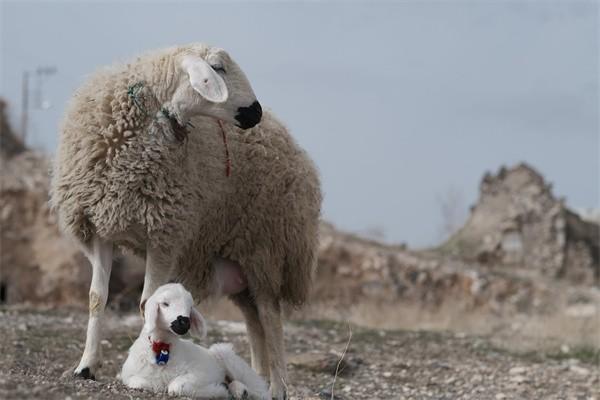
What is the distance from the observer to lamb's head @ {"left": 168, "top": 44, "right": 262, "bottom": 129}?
20.5 ft

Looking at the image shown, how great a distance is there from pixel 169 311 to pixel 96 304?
954 mm

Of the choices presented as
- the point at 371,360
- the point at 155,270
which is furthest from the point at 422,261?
the point at 155,270

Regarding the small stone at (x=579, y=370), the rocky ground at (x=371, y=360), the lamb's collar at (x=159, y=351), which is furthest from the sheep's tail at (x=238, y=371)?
the small stone at (x=579, y=370)

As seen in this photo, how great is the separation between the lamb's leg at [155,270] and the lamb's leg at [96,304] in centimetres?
29

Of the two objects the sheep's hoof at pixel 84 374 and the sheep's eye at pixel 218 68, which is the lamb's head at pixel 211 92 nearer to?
the sheep's eye at pixel 218 68

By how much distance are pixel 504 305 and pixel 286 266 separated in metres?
12.0

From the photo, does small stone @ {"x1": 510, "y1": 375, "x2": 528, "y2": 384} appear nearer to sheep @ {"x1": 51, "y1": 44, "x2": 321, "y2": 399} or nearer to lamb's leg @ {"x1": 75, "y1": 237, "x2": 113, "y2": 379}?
sheep @ {"x1": 51, "y1": 44, "x2": 321, "y2": 399}

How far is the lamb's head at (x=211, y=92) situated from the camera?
245 inches

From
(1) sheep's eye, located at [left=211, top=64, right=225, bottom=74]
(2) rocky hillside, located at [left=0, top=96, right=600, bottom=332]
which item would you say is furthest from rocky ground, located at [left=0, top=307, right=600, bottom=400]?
(2) rocky hillside, located at [left=0, top=96, right=600, bottom=332]

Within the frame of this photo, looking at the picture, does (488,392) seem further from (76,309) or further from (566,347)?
(76,309)

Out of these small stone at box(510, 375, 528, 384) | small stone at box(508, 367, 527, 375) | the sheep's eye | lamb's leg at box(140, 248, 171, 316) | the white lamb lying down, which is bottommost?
small stone at box(510, 375, 528, 384)

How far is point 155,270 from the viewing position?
6.28 m

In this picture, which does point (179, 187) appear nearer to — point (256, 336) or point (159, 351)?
point (159, 351)

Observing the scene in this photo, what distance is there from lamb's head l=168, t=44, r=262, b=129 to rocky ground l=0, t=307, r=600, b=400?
208cm
